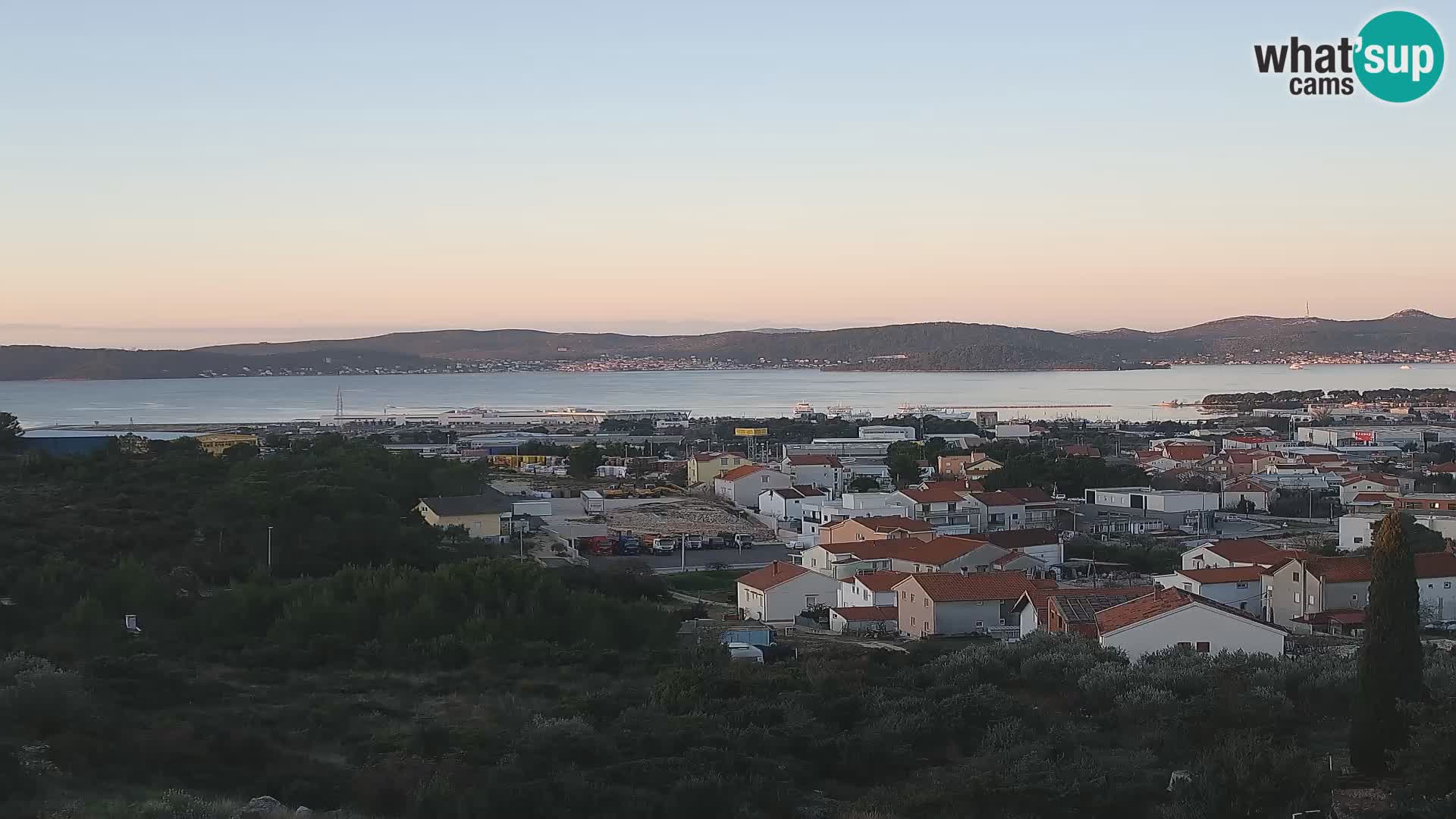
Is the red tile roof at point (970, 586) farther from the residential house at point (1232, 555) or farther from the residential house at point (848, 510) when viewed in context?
the residential house at point (848, 510)

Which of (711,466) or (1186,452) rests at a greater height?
(711,466)

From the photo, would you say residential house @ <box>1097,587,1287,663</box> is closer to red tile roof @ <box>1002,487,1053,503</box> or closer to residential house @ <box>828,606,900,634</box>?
A: residential house @ <box>828,606,900,634</box>

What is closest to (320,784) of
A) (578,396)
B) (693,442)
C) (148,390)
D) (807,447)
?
(807,447)

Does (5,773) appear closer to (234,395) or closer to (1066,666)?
(1066,666)

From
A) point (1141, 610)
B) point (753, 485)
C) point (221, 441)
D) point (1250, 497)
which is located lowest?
point (1250, 497)

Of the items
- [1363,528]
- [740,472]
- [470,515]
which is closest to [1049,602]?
[1363,528]

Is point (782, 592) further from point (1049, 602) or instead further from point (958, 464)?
point (958, 464)
